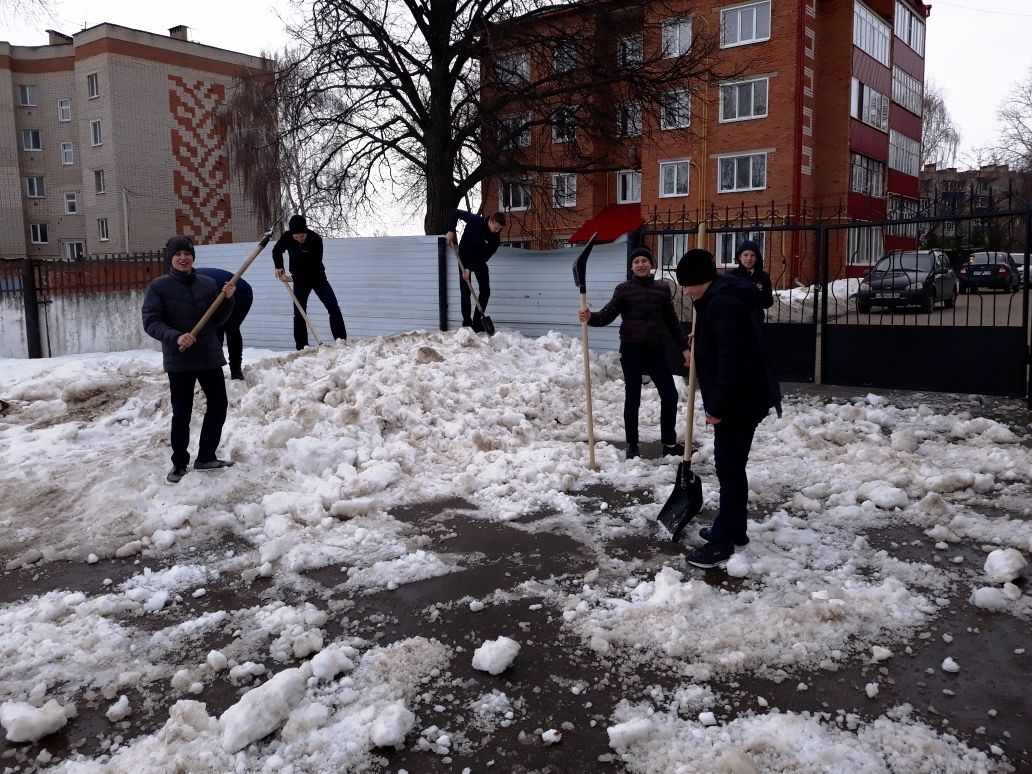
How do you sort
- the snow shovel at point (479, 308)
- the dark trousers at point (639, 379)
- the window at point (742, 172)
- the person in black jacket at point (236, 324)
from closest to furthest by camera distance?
the dark trousers at point (639, 379), the person in black jacket at point (236, 324), the snow shovel at point (479, 308), the window at point (742, 172)

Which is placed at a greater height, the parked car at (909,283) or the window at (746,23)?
the window at (746,23)

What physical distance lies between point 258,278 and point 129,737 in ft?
39.1

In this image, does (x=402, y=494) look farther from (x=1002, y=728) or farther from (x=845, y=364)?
(x=845, y=364)

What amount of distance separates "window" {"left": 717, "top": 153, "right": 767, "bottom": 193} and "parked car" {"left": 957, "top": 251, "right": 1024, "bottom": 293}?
18479mm

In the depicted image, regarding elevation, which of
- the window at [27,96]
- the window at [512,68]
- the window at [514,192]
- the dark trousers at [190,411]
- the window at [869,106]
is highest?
the window at [27,96]

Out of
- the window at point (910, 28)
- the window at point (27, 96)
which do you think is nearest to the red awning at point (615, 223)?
the window at point (910, 28)

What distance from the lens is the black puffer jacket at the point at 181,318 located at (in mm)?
6020

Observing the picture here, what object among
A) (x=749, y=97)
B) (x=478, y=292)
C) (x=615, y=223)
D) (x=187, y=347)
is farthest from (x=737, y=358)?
(x=749, y=97)

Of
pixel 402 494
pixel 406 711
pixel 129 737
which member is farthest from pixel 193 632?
pixel 402 494

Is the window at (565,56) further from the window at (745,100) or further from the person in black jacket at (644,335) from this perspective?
the window at (745,100)

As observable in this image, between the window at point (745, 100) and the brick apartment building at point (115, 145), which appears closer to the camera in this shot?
the window at point (745, 100)

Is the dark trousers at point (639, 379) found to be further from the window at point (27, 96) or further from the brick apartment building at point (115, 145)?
the window at point (27, 96)

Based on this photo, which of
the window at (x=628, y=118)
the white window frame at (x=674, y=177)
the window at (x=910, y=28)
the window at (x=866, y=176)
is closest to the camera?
the window at (x=628, y=118)

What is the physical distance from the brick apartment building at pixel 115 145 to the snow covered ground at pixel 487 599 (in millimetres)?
29964
